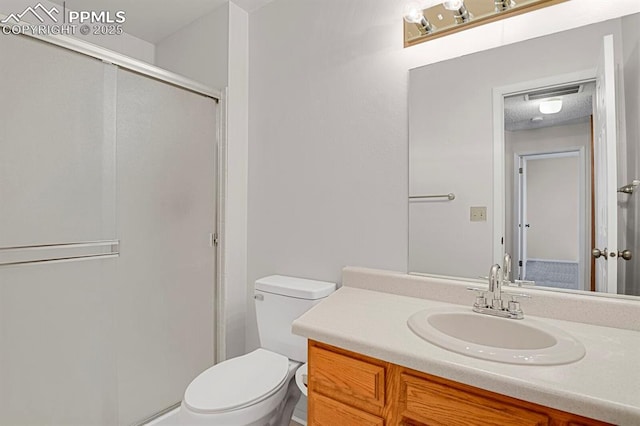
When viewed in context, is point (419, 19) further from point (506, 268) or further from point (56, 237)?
point (56, 237)

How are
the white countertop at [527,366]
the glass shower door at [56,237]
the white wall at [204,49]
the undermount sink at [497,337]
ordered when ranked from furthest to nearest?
the white wall at [204,49] < the glass shower door at [56,237] < the undermount sink at [497,337] < the white countertop at [527,366]

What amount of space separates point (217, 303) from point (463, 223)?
5.01ft

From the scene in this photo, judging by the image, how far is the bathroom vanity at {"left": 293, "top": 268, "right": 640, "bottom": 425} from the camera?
74 centimetres

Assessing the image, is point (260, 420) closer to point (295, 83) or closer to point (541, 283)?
point (541, 283)

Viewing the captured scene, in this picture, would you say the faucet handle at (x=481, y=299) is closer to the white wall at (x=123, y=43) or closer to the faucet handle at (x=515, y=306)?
the faucet handle at (x=515, y=306)

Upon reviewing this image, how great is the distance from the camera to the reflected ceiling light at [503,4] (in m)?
1.29

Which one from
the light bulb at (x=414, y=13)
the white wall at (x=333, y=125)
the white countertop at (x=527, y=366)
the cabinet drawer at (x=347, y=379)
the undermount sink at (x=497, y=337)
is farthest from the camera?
the white wall at (x=333, y=125)

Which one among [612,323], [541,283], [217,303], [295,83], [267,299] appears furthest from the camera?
[217,303]

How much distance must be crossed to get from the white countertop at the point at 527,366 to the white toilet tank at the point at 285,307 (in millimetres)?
373

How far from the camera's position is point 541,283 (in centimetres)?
126

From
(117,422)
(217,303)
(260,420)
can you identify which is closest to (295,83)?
(217,303)

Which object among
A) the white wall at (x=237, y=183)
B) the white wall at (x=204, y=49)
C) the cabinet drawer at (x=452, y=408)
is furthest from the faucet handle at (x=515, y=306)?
the white wall at (x=204, y=49)

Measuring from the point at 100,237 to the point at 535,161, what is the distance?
1.92 meters

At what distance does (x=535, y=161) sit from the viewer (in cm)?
128
